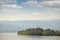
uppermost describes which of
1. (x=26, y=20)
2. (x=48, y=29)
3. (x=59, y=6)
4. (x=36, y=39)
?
(x=59, y=6)

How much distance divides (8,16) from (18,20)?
0.12 metres

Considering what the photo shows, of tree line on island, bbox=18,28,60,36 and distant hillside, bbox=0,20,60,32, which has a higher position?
distant hillside, bbox=0,20,60,32

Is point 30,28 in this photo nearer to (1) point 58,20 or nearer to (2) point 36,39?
(2) point 36,39

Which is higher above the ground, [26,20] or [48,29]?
[26,20]

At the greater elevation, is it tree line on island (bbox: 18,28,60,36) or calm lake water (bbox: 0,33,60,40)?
tree line on island (bbox: 18,28,60,36)

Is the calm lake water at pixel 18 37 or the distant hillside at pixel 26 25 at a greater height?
the distant hillside at pixel 26 25

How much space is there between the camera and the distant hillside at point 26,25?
1457 millimetres

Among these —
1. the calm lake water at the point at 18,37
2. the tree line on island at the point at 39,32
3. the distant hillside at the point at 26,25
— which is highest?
the distant hillside at the point at 26,25

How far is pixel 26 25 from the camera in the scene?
1479 mm

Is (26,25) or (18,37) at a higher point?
(26,25)

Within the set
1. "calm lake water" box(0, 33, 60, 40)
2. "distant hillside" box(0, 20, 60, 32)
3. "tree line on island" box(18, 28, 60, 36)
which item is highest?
"distant hillside" box(0, 20, 60, 32)

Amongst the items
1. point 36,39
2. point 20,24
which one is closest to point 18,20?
point 20,24

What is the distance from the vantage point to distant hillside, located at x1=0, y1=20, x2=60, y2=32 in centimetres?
146

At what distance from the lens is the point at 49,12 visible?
1.47m
